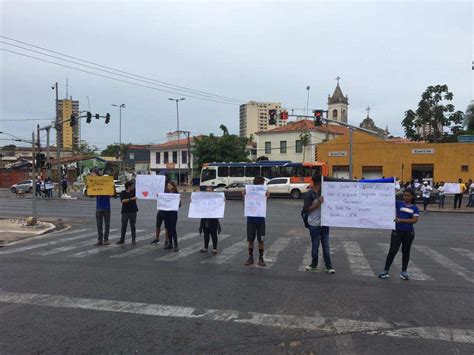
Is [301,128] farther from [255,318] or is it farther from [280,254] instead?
[255,318]

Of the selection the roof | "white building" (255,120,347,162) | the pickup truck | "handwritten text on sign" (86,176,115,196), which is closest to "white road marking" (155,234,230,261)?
"handwritten text on sign" (86,176,115,196)

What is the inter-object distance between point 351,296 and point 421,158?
43.1 m

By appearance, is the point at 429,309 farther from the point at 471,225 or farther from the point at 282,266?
the point at 471,225

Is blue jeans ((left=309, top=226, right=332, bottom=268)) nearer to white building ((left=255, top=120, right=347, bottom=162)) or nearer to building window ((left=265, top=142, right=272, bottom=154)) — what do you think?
white building ((left=255, top=120, right=347, bottom=162))

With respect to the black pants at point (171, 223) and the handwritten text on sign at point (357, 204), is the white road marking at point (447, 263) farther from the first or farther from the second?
the black pants at point (171, 223)

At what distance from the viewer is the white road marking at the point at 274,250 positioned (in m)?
9.99

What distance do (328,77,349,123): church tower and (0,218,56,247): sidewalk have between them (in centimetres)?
7392

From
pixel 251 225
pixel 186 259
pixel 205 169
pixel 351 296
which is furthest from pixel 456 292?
pixel 205 169

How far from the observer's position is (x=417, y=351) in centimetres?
491

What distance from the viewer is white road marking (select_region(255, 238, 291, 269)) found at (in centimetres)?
999

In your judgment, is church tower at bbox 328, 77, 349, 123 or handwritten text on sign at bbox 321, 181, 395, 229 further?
church tower at bbox 328, 77, 349, 123

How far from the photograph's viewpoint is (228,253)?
11.0 m

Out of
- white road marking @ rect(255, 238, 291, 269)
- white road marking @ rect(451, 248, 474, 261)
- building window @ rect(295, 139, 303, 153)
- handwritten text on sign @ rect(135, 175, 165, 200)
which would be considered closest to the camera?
white road marking @ rect(255, 238, 291, 269)

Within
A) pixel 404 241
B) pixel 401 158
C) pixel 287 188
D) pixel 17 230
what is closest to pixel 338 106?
pixel 401 158
